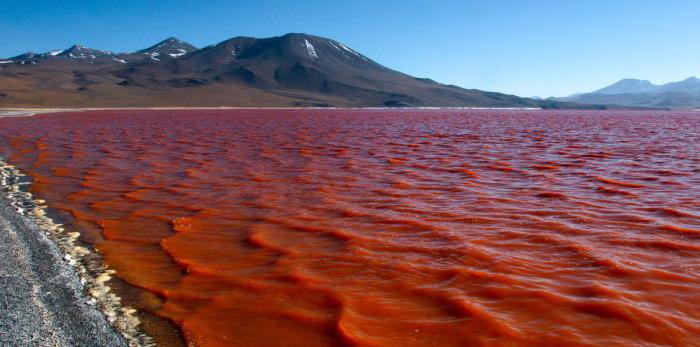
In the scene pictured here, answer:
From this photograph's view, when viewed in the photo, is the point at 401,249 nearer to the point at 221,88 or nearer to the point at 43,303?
the point at 43,303

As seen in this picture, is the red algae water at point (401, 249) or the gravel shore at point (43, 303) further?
the red algae water at point (401, 249)

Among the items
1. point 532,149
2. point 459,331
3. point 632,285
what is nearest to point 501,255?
point 632,285

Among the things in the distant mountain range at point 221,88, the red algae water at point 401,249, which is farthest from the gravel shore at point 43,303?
the distant mountain range at point 221,88

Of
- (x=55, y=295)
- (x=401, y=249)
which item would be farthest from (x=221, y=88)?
(x=55, y=295)

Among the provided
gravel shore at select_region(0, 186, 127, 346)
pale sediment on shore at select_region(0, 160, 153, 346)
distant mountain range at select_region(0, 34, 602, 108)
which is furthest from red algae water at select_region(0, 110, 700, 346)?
distant mountain range at select_region(0, 34, 602, 108)

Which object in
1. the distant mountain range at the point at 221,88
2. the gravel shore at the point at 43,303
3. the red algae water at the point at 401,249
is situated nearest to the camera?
the gravel shore at the point at 43,303

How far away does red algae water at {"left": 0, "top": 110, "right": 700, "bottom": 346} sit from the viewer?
150 inches

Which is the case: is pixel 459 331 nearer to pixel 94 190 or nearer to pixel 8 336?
pixel 8 336

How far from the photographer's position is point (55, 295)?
4.08m

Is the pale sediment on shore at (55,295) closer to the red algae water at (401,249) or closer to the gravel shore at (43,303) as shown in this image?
the gravel shore at (43,303)

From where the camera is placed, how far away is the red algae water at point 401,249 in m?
3.80

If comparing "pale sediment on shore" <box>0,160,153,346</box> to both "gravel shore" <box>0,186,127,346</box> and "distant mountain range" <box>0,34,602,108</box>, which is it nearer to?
"gravel shore" <box>0,186,127,346</box>

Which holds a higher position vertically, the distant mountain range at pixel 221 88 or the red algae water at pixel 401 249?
the distant mountain range at pixel 221 88

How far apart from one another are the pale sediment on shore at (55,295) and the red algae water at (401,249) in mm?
307
